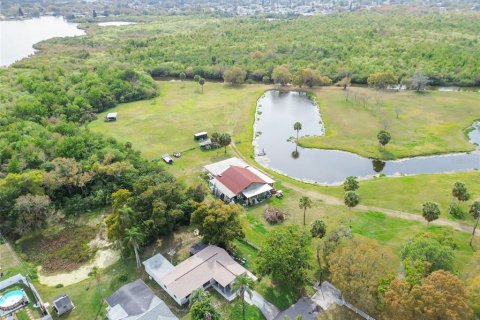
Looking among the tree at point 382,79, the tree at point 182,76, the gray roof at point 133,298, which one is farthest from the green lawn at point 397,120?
the gray roof at point 133,298

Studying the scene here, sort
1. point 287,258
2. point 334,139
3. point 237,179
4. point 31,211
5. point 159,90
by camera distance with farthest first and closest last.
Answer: point 159,90, point 334,139, point 237,179, point 31,211, point 287,258

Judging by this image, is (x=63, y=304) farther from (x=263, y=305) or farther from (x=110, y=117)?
(x=110, y=117)

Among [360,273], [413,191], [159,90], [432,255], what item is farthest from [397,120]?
[159,90]

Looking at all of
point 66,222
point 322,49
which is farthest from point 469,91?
point 66,222

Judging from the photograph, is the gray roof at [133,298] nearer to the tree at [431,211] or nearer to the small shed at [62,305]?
the small shed at [62,305]

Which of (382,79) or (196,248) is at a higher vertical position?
(382,79)

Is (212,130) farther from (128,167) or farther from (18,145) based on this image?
(18,145)
